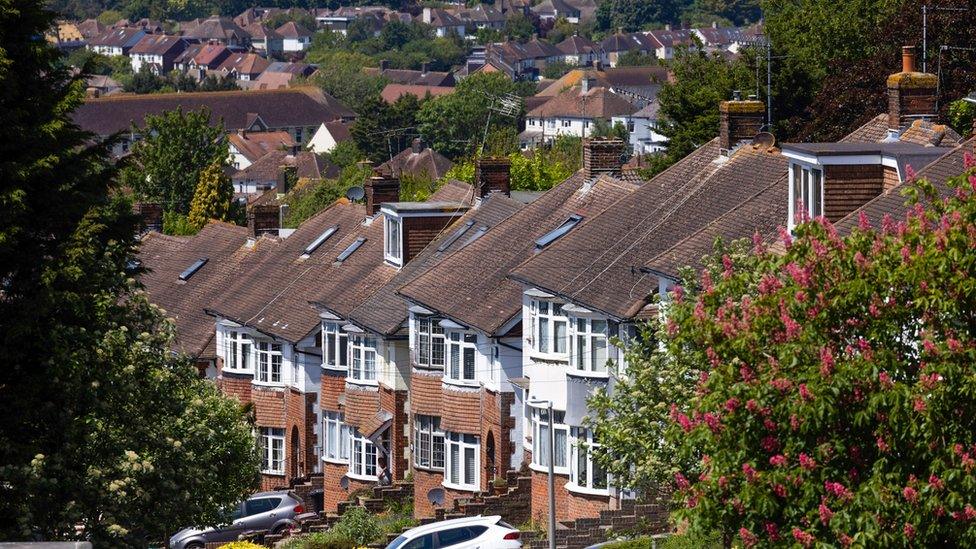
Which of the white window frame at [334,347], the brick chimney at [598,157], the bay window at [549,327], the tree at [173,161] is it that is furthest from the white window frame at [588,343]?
the tree at [173,161]

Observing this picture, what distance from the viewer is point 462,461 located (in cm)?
5047

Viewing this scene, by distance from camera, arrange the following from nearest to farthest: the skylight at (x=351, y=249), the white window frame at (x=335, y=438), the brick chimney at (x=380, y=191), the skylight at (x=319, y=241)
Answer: the white window frame at (x=335, y=438), the skylight at (x=351, y=249), the brick chimney at (x=380, y=191), the skylight at (x=319, y=241)

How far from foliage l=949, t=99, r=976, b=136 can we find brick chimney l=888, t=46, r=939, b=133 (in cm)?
603

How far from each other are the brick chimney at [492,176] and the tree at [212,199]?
5075 centimetres

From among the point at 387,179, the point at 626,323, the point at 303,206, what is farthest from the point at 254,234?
the point at 303,206

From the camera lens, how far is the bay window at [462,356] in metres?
49.5

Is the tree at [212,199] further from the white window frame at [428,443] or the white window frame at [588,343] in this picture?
the white window frame at [588,343]

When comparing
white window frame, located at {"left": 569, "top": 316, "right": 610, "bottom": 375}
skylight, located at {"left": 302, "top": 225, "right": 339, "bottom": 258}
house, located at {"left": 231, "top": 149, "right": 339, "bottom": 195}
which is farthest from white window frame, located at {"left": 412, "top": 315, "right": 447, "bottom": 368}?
house, located at {"left": 231, "top": 149, "right": 339, "bottom": 195}

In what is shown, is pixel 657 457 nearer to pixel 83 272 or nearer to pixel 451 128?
pixel 83 272

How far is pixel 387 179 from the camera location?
63.2m

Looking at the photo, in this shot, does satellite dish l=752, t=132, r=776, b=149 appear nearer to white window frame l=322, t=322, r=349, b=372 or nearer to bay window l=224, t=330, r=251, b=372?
white window frame l=322, t=322, r=349, b=372

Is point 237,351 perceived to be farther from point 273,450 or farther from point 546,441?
point 546,441

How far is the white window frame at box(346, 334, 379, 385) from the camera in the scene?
5459cm

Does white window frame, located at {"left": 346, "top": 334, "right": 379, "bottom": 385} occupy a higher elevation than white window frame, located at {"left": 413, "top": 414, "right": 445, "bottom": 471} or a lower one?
higher
